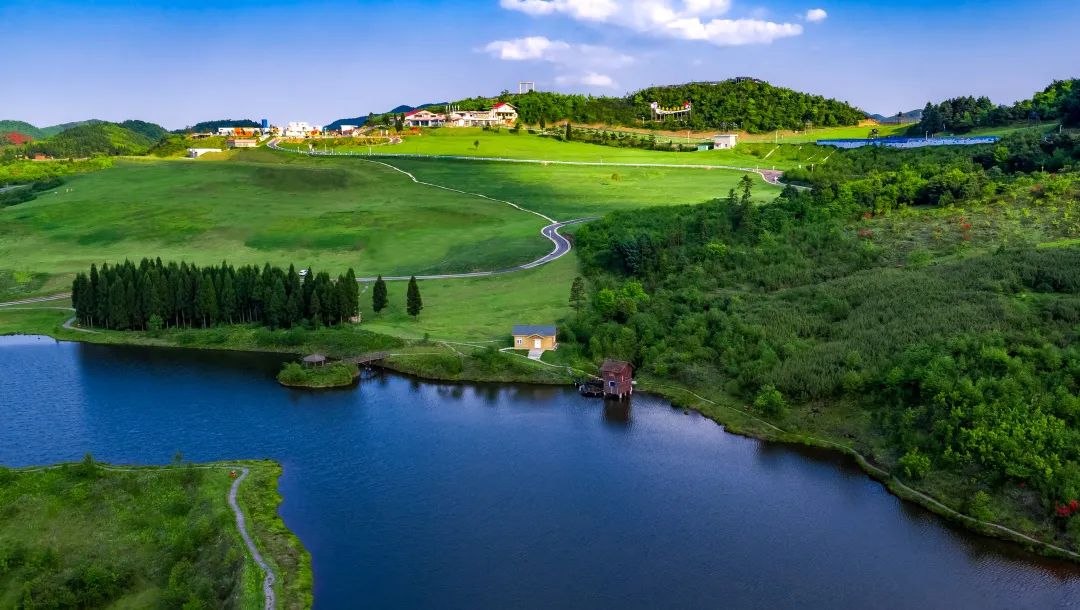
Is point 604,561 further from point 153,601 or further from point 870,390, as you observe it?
point 870,390

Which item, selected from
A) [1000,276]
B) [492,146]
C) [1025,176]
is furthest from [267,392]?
[492,146]

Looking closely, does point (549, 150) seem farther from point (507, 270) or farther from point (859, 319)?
point (859, 319)

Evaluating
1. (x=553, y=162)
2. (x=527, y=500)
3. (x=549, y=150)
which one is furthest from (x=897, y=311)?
(x=549, y=150)

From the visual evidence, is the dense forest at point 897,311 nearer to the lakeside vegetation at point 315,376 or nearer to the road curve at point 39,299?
the lakeside vegetation at point 315,376

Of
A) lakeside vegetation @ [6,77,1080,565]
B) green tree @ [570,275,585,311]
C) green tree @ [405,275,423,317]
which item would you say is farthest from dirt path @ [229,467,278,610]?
green tree @ [570,275,585,311]

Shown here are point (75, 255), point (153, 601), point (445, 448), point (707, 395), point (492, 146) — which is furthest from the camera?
point (492, 146)

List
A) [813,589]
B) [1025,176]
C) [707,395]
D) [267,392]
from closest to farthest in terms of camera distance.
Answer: [813,589] → [707,395] → [267,392] → [1025,176]

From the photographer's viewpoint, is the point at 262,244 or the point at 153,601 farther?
the point at 262,244
